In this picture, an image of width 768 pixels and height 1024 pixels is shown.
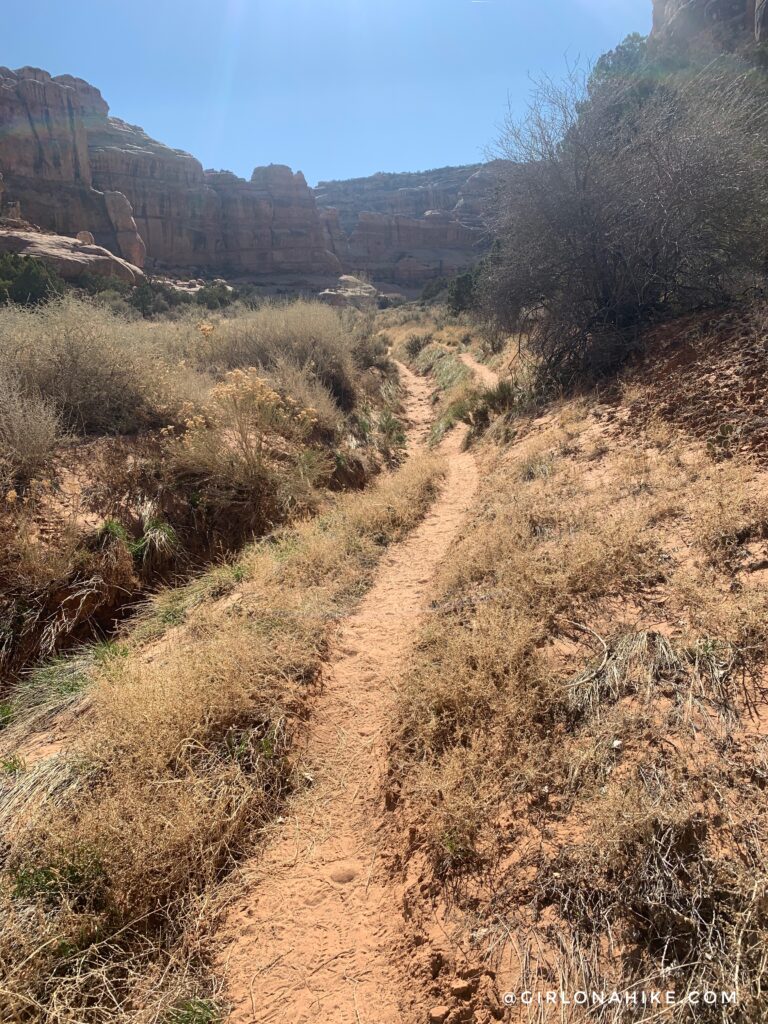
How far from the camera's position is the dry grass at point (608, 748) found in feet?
5.74

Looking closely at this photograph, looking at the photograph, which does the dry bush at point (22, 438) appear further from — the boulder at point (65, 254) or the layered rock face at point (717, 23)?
the boulder at point (65, 254)

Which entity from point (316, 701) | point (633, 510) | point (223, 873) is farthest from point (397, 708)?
point (633, 510)

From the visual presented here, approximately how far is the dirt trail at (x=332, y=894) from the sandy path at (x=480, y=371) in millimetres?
9778

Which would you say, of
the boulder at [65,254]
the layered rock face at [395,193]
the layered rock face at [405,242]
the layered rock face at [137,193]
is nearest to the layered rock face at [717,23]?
the boulder at [65,254]

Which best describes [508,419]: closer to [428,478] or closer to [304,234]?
[428,478]

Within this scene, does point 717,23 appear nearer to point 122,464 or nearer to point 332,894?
point 122,464

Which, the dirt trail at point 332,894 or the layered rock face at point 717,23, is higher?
the layered rock face at point 717,23

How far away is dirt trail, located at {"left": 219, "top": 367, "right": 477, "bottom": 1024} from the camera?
2.04m

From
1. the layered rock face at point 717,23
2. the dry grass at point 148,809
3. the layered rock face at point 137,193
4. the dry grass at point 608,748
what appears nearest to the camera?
the dry grass at point 608,748

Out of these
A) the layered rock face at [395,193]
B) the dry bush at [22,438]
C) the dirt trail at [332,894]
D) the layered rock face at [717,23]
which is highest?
the layered rock face at [395,193]

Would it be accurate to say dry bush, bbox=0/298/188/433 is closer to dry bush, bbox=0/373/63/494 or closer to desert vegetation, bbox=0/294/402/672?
desert vegetation, bbox=0/294/402/672

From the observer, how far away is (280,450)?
7672 mm

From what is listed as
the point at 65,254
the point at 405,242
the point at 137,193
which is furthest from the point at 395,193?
the point at 65,254

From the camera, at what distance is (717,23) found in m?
20.6
